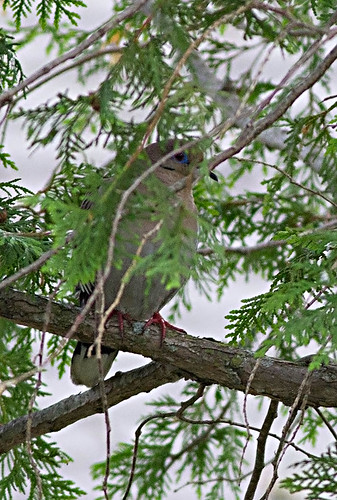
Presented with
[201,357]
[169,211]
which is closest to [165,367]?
[201,357]

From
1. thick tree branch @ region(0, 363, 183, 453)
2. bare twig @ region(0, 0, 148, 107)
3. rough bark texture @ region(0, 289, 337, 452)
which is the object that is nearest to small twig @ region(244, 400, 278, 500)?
rough bark texture @ region(0, 289, 337, 452)

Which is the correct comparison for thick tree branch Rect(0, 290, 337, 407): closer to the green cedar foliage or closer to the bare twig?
the green cedar foliage

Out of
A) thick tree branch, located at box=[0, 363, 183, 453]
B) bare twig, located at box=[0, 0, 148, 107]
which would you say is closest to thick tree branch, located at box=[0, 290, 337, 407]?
thick tree branch, located at box=[0, 363, 183, 453]

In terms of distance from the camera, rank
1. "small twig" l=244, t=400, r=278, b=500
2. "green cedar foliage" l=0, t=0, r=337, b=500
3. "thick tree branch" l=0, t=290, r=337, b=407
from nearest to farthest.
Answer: "green cedar foliage" l=0, t=0, r=337, b=500 → "thick tree branch" l=0, t=290, r=337, b=407 → "small twig" l=244, t=400, r=278, b=500

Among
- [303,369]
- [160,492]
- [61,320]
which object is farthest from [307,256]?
[160,492]

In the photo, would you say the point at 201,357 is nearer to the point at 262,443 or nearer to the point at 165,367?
the point at 165,367

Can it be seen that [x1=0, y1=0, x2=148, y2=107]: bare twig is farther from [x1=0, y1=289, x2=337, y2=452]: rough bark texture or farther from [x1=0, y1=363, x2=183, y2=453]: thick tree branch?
[x1=0, y1=363, x2=183, y2=453]: thick tree branch

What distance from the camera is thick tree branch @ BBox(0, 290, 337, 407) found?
2.93 m

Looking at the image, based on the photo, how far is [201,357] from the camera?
2.99 meters

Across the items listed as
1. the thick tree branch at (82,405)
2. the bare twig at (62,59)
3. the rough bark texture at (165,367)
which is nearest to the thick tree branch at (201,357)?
the rough bark texture at (165,367)

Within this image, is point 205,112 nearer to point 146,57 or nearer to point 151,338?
point 146,57

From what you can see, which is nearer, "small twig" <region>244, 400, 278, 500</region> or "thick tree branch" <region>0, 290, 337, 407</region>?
"thick tree branch" <region>0, 290, 337, 407</region>

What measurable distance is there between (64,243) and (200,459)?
2990mm

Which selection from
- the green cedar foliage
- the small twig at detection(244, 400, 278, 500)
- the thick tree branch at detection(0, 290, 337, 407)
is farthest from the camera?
the small twig at detection(244, 400, 278, 500)
